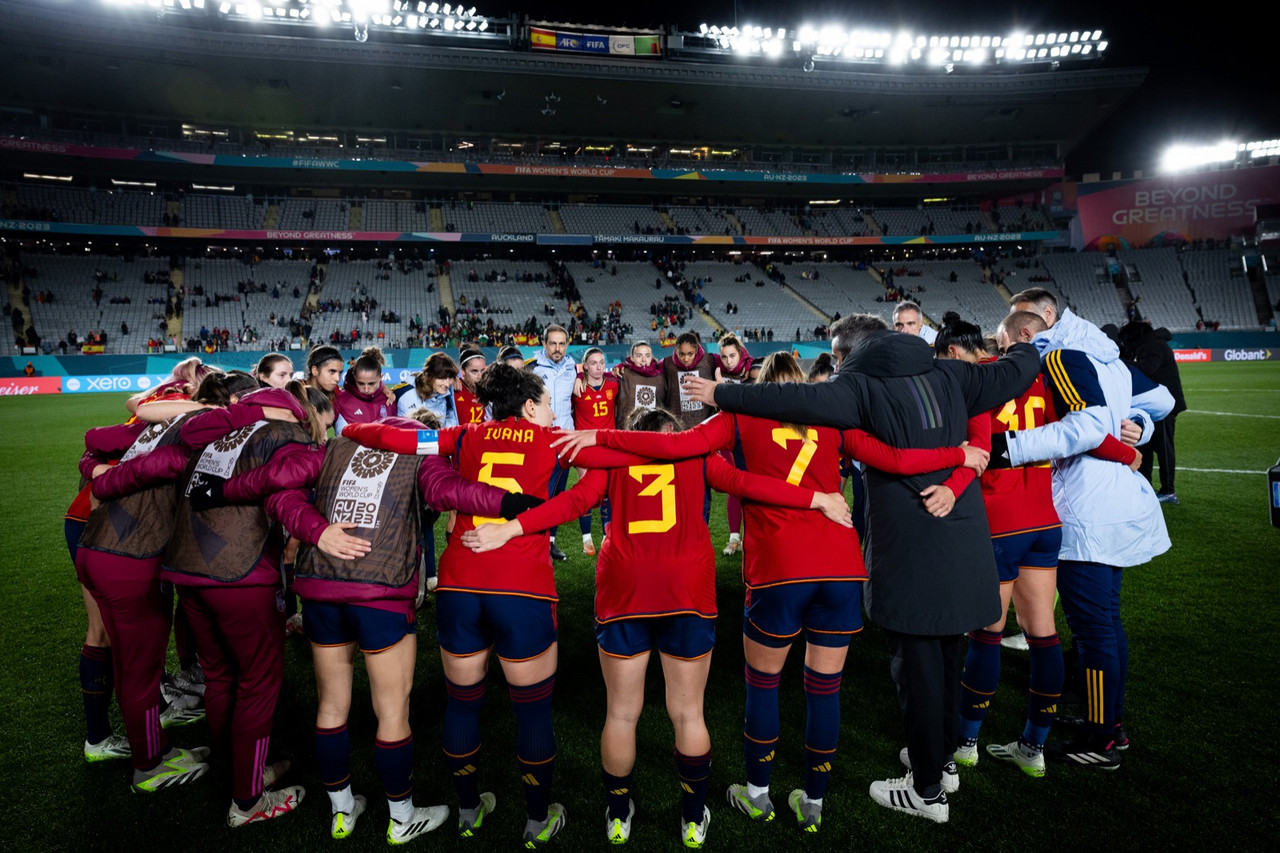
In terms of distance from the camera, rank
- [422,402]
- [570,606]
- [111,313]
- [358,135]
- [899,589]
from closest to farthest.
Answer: [899,589] → [570,606] → [422,402] → [111,313] → [358,135]

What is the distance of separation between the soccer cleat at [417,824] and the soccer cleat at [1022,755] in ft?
9.76

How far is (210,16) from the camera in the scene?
27.8 m

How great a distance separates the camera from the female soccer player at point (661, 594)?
271 cm

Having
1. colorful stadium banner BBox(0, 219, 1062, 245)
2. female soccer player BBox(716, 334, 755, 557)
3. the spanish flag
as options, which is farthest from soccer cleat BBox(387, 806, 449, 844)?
colorful stadium banner BBox(0, 219, 1062, 245)

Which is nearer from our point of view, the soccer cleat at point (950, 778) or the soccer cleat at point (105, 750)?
the soccer cleat at point (950, 778)

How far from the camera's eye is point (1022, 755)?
3.38 metres

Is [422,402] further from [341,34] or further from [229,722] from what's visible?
[341,34]

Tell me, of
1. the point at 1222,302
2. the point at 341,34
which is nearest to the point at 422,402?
the point at 341,34

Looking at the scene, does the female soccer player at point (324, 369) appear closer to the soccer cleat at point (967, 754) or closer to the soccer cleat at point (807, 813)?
the soccer cleat at point (807, 813)

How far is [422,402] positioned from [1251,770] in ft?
22.6

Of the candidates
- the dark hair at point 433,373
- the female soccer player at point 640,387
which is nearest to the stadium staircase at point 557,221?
the female soccer player at point 640,387

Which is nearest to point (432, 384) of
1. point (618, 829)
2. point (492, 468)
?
point (492, 468)

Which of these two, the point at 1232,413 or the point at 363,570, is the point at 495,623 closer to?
the point at 363,570

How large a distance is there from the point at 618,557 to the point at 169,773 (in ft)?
9.30
